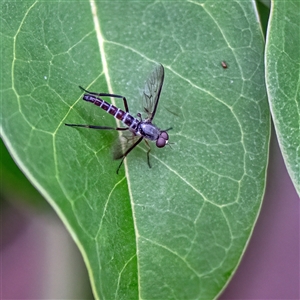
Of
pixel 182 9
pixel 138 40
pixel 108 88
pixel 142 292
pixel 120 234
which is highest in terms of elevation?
pixel 182 9

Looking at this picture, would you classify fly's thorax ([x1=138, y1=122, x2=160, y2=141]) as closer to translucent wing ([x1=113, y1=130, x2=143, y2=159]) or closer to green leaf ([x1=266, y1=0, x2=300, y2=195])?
translucent wing ([x1=113, y1=130, x2=143, y2=159])

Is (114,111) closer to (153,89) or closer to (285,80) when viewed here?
(153,89)

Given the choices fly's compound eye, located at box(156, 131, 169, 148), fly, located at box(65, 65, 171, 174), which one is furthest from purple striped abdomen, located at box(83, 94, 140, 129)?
fly's compound eye, located at box(156, 131, 169, 148)

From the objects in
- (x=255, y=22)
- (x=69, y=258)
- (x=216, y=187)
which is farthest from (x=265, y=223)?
(x=255, y=22)

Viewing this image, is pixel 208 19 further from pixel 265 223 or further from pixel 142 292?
pixel 265 223

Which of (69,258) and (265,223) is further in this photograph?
(265,223)

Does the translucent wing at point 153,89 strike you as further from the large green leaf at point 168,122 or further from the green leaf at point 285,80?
the green leaf at point 285,80
